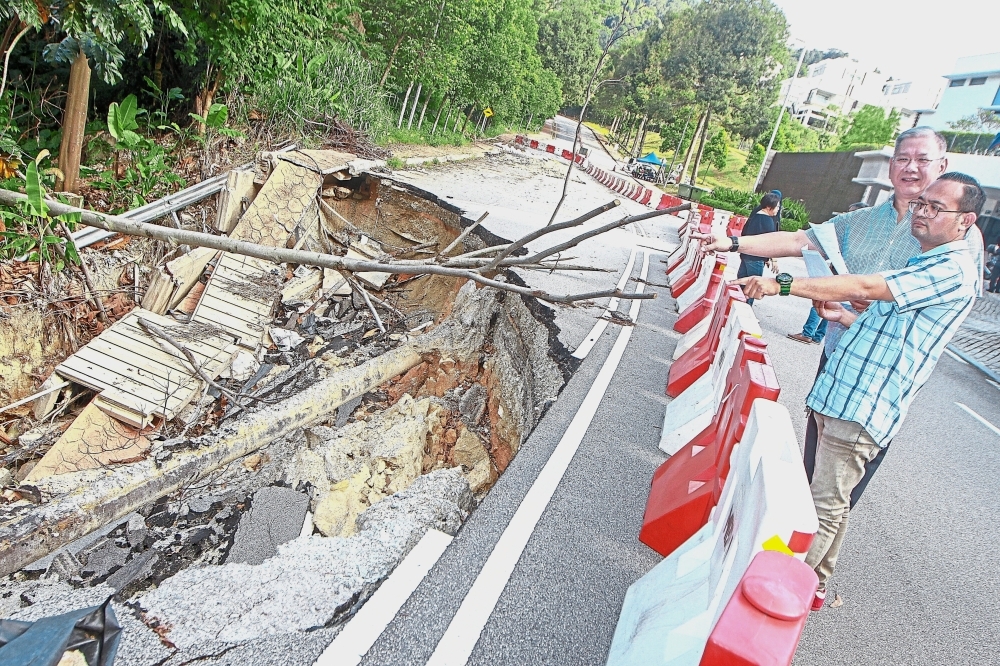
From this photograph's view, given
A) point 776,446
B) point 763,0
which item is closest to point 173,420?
point 776,446

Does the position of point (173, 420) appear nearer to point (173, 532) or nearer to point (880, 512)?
point (173, 532)

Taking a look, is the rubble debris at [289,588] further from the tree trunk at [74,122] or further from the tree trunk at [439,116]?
the tree trunk at [439,116]

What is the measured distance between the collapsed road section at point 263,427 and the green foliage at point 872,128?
53015 mm

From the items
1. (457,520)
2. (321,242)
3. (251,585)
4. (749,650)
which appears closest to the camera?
(749,650)

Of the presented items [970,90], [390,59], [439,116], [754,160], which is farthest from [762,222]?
[970,90]

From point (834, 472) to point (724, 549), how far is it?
100 cm

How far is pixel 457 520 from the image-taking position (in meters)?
3.35

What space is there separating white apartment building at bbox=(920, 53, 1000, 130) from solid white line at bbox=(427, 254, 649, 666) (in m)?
45.8

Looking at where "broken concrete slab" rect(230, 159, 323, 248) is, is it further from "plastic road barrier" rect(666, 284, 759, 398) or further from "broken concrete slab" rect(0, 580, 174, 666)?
"plastic road barrier" rect(666, 284, 759, 398)

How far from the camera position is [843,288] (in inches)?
99.3

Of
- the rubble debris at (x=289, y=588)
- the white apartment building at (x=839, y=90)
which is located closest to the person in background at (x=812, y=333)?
the rubble debris at (x=289, y=588)

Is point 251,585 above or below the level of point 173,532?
above

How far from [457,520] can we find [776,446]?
186 cm

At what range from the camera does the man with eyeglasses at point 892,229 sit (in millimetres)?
2817
